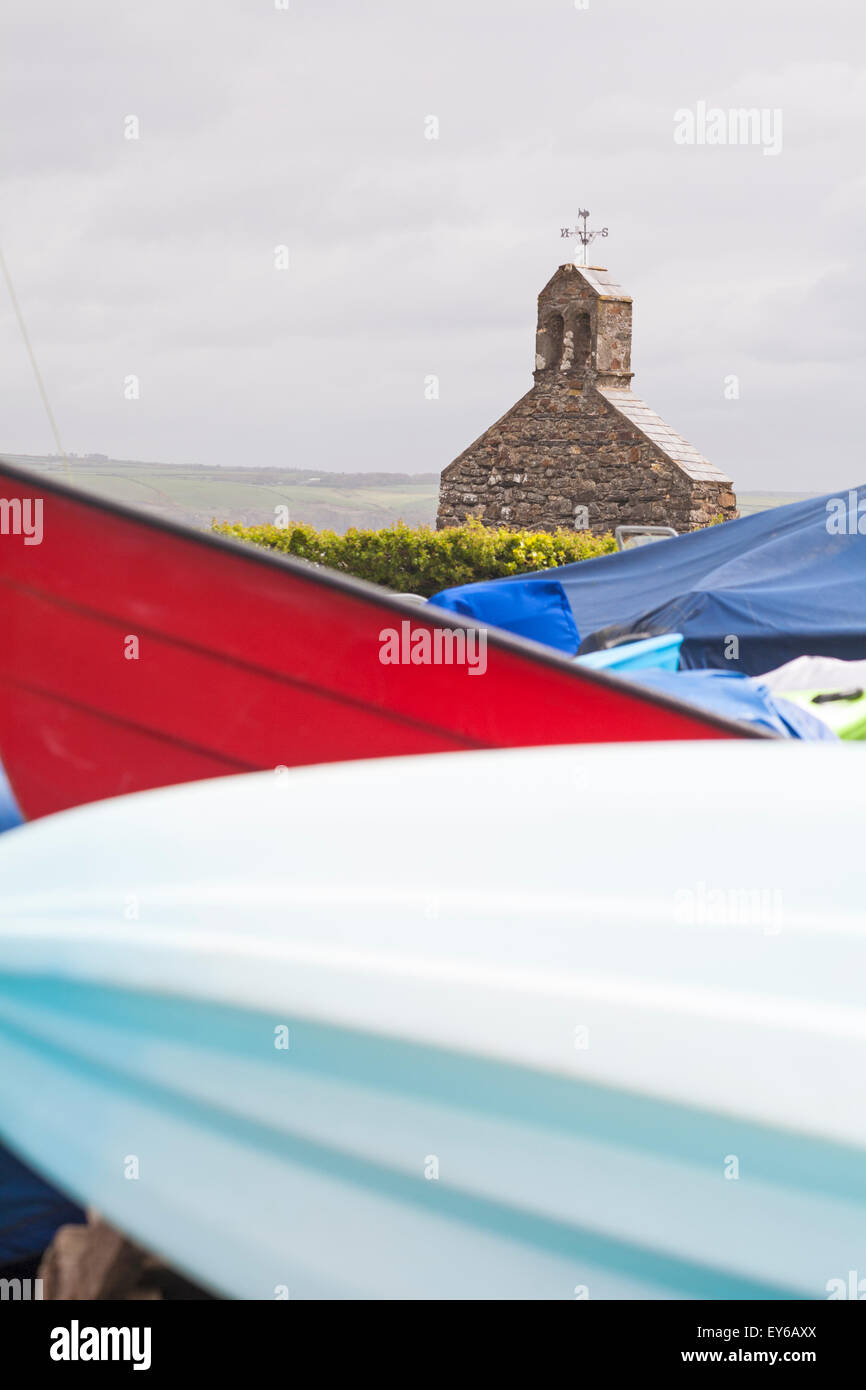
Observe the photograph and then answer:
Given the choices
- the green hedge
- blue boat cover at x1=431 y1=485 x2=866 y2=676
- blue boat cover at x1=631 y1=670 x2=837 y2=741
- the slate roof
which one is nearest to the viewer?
blue boat cover at x1=631 y1=670 x2=837 y2=741

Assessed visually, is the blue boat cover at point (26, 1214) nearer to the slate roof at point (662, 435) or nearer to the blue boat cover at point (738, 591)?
the blue boat cover at point (738, 591)

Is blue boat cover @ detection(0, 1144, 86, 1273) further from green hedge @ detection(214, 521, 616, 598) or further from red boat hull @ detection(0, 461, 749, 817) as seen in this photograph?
green hedge @ detection(214, 521, 616, 598)

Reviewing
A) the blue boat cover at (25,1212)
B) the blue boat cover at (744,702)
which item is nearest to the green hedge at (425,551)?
the blue boat cover at (744,702)

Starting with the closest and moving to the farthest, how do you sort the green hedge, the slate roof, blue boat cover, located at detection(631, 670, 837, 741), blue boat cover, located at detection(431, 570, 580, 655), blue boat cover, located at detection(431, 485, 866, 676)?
blue boat cover, located at detection(631, 670, 837, 741) < blue boat cover, located at detection(431, 570, 580, 655) < blue boat cover, located at detection(431, 485, 866, 676) < the green hedge < the slate roof

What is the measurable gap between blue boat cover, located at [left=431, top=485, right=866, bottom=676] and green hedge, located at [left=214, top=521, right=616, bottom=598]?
605 cm

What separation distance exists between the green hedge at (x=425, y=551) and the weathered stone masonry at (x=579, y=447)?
12.1ft

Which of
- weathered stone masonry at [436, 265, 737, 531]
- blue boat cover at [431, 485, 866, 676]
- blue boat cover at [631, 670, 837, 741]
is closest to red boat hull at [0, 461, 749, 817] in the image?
blue boat cover at [631, 670, 837, 741]

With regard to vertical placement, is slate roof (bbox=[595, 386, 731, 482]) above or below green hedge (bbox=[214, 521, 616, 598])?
above

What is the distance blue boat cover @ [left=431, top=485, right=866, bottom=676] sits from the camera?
4.09 metres

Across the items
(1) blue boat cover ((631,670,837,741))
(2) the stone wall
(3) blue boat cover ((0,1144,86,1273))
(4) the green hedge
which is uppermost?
(2) the stone wall

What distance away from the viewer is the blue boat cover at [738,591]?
409cm

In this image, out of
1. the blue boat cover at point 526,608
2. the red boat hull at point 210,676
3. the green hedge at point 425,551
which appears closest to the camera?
the red boat hull at point 210,676
